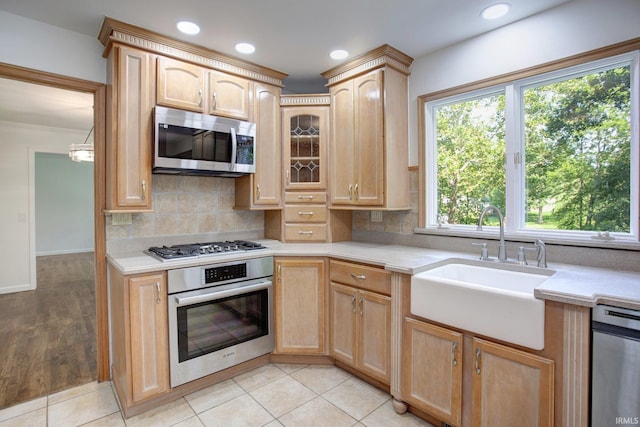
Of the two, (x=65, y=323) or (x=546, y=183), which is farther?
(x=65, y=323)

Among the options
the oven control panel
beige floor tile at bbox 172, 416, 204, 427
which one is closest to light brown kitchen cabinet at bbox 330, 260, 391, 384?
the oven control panel

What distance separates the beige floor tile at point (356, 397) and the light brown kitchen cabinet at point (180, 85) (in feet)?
7.31

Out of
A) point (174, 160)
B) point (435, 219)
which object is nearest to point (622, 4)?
point (435, 219)

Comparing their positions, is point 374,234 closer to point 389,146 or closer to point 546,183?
point 389,146

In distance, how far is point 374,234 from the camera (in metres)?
2.98

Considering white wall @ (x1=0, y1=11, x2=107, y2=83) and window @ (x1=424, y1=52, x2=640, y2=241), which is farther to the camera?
white wall @ (x1=0, y1=11, x2=107, y2=83)

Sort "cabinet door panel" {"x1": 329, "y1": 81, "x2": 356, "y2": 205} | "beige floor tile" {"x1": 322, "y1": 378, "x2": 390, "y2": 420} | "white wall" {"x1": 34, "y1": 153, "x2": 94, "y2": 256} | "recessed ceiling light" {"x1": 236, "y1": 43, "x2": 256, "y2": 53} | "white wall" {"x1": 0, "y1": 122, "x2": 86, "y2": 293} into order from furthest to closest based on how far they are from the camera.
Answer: "white wall" {"x1": 34, "y1": 153, "x2": 94, "y2": 256} < "white wall" {"x1": 0, "y1": 122, "x2": 86, "y2": 293} < "cabinet door panel" {"x1": 329, "y1": 81, "x2": 356, "y2": 205} < "recessed ceiling light" {"x1": 236, "y1": 43, "x2": 256, "y2": 53} < "beige floor tile" {"x1": 322, "y1": 378, "x2": 390, "y2": 420}

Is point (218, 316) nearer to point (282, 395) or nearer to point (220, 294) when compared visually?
point (220, 294)

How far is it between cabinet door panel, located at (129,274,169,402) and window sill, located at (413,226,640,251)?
1.95 meters

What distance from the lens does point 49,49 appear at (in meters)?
2.17

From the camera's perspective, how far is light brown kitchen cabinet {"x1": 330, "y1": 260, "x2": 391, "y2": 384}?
6.87ft

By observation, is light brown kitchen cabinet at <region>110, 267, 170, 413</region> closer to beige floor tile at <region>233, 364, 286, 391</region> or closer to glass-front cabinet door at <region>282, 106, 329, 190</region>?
beige floor tile at <region>233, 364, 286, 391</region>

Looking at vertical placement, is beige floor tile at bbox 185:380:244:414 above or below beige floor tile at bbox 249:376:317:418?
below

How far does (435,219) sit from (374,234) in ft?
1.87
